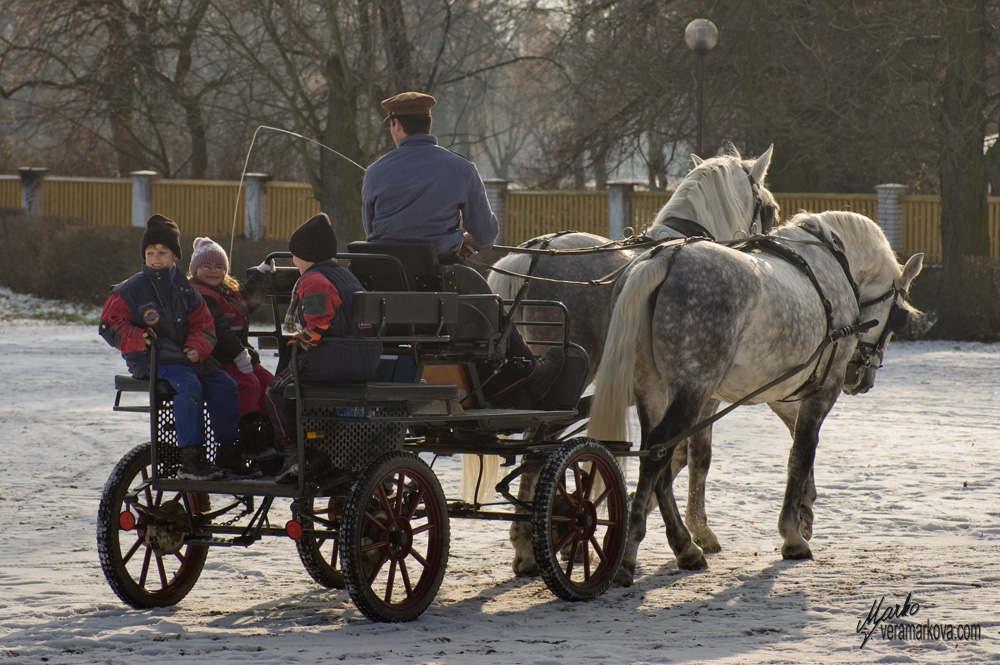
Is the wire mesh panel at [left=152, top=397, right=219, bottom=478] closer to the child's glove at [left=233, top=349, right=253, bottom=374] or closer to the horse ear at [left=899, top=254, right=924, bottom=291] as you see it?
the child's glove at [left=233, top=349, right=253, bottom=374]

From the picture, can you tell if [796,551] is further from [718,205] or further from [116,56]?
[116,56]

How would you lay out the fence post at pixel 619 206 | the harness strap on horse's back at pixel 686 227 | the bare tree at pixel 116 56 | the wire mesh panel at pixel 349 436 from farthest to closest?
the bare tree at pixel 116 56 < the fence post at pixel 619 206 < the harness strap on horse's back at pixel 686 227 < the wire mesh panel at pixel 349 436

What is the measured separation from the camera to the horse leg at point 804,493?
6.92 m

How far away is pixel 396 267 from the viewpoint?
539 centimetres

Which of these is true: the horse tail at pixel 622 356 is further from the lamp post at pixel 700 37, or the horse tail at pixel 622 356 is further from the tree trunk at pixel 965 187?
the tree trunk at pixel 965 187

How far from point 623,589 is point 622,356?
101 cm

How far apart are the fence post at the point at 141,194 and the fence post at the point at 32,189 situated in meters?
2.70

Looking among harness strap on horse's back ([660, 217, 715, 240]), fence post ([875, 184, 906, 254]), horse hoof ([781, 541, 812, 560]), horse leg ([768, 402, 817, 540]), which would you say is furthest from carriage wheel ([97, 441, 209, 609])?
fence post ([875, 184, 906, 254])

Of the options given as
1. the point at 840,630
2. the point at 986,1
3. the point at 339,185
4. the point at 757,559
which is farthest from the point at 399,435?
the point at 339,185

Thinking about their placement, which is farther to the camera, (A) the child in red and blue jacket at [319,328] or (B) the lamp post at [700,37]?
(B) the lamp post at [700,37]

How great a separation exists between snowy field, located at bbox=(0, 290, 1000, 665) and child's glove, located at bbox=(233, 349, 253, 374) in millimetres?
945

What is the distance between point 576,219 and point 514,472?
62.2 feet

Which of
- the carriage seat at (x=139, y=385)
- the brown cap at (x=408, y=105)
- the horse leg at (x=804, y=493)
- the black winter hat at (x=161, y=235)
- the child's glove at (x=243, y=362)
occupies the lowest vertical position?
the horse leg at (x=804, y=493)

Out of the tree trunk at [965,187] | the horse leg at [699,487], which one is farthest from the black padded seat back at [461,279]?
the tree trunk at [965,187]
